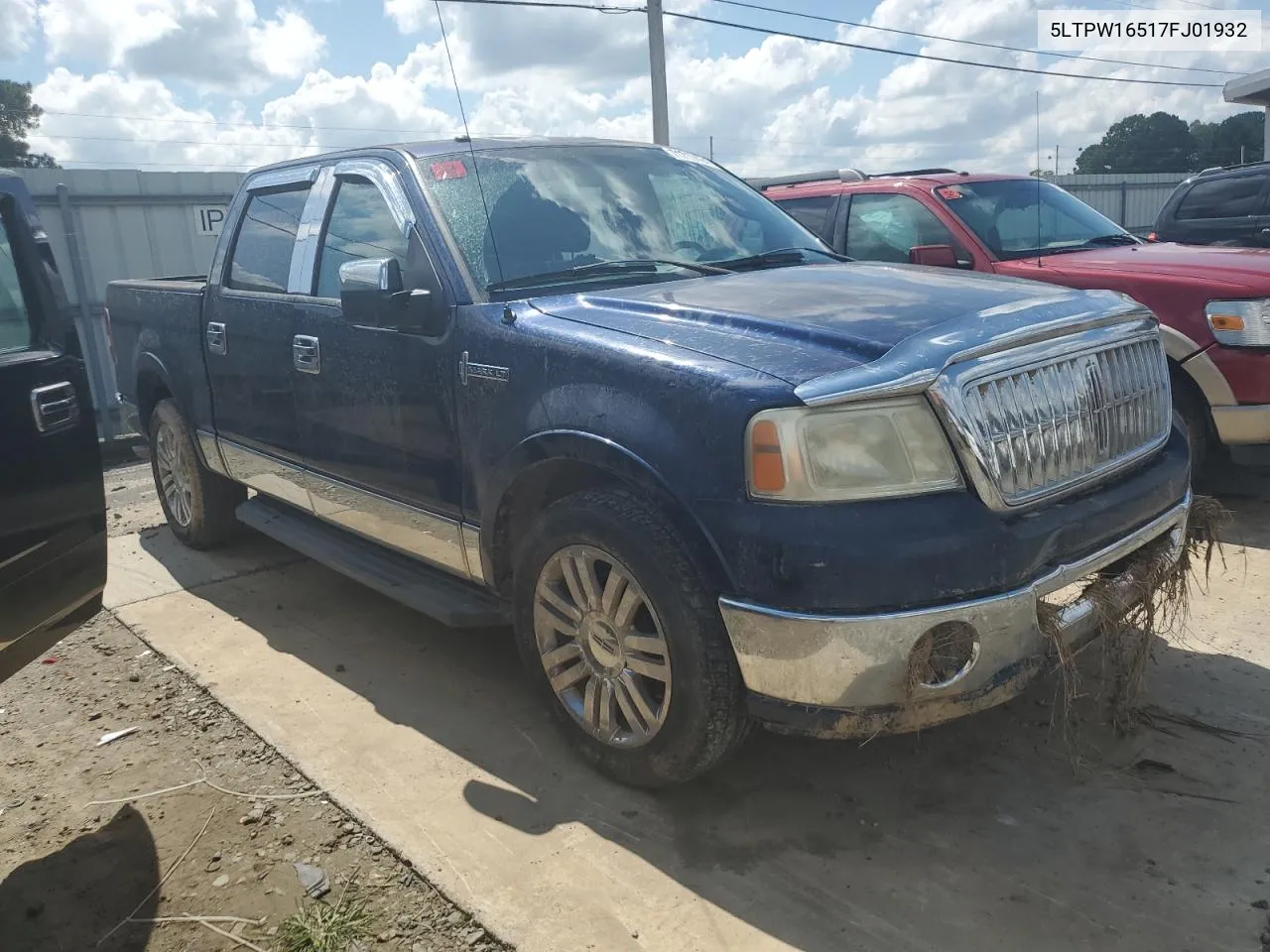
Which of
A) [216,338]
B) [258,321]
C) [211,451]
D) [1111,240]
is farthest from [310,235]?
[1111,240]

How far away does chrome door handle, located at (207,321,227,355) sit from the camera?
4898mm

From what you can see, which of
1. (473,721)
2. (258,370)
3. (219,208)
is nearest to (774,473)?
(473,721)

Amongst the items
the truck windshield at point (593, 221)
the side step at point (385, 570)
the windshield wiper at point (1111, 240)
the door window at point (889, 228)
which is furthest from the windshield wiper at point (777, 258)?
the windshield wiper at point (1111, 240)

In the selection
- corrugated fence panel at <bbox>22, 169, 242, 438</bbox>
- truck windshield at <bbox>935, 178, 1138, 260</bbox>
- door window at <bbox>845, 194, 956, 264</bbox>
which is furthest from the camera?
corrugated fence panel at <bbox>22, 169, 242, 438</bbox>

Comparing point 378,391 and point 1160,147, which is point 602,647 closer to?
point 378,391

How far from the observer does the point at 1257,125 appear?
39.3m

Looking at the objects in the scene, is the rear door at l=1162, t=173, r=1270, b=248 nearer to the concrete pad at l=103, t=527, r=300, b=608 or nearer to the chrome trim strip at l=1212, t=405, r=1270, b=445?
the chrome trim strip at l=1212, t=405, r=1270, b=445

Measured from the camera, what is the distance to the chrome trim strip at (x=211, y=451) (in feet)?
17.1

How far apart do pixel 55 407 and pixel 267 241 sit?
2.07 meters

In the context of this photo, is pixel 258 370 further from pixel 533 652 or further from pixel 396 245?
pixel 533 652

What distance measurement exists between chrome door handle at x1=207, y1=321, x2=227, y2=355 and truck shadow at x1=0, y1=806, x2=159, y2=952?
2.36m

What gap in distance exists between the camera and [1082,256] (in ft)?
20.8

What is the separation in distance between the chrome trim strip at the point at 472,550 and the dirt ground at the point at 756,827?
54 centimetres

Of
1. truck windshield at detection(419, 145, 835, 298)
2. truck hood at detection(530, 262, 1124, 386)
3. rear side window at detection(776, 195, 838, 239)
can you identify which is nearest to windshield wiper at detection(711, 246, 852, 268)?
truck windshield at detection(419, 145, 835, 298)
